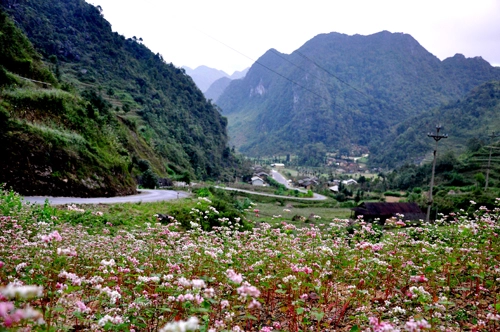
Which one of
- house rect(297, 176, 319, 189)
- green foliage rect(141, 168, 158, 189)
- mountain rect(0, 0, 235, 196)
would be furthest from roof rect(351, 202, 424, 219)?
house rect(297, 176, 319, 189)

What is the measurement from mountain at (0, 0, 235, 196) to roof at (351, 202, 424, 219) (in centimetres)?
2572

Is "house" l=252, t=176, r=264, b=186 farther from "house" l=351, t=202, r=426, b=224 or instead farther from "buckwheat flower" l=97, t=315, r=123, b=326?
"buckwheat flower" l=97, t=315, r=123, b=326

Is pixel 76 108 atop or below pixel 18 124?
atop

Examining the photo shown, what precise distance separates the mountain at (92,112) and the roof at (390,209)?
2572 centimetres

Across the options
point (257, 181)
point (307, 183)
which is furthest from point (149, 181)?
point (307, 183)

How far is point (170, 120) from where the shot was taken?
8881 cm

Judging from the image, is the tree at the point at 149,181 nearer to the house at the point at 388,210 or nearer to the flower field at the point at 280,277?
the house at the point at 388,210

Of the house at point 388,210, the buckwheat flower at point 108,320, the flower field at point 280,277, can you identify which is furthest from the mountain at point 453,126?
the buckwheat flower at point 108,320

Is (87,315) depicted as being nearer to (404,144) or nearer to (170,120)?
(170,120)

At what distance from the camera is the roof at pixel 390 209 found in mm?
40250

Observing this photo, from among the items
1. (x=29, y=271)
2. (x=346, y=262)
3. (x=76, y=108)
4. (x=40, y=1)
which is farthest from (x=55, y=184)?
(x=40, y=1)

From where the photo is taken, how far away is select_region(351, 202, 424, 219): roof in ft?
132

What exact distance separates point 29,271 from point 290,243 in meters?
4.80

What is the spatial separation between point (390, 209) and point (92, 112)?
35.5 m
